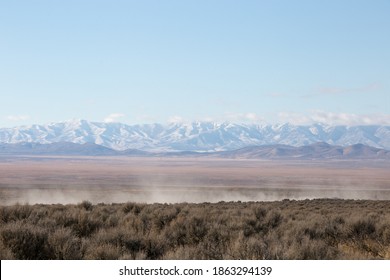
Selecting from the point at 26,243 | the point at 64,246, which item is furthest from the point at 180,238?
the point at 26,243

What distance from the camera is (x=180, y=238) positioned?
1239 cm

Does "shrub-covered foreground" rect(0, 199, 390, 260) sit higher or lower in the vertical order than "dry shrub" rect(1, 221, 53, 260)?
lower

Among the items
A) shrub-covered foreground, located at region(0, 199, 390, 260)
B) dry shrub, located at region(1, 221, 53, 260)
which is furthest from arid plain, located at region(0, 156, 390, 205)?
dry shrub, located at region(1, 221, 53, 260)

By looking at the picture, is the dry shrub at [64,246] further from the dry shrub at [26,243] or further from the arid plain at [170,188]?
the arid plain at [170,188]

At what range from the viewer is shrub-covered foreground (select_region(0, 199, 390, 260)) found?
8.56m

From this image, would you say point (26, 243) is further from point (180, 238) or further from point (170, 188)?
point (170, 188)

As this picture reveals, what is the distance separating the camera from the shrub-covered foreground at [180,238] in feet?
28.1

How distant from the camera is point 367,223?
48.1ft

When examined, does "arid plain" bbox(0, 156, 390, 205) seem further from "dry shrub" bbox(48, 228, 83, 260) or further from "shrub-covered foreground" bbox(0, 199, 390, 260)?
"dry shrub" bbox(48, 228, 83, 260)

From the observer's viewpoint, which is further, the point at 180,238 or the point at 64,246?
the point at 180,238

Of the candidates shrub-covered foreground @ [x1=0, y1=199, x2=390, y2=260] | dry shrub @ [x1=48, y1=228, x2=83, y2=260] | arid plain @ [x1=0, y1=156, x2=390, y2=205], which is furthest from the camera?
arid plain @ [x1=0, y1=156, x2=390, y2=205]
